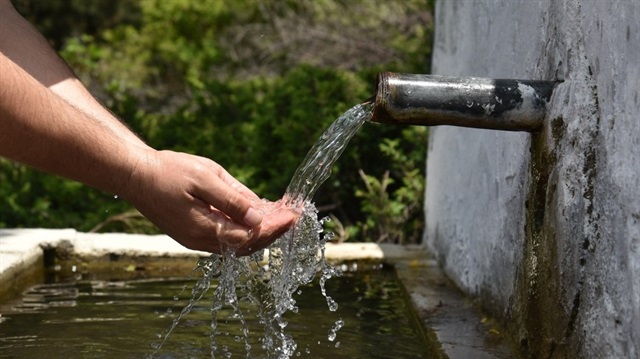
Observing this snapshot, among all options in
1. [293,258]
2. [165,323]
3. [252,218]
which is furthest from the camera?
[165,323]

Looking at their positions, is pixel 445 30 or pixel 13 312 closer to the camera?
pixel 13 312

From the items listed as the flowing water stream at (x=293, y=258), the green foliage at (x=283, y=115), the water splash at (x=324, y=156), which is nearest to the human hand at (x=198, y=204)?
the flowing water stream at (x=293, y=258)

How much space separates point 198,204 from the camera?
2525 mm

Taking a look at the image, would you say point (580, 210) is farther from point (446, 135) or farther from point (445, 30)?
point (445, 30)

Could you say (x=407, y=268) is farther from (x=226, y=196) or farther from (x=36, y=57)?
(x=226, y=196)

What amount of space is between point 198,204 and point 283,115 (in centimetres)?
514

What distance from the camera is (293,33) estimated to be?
1010cm

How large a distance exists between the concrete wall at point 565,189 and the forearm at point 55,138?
1.08 m

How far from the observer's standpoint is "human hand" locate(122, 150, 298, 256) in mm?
2467

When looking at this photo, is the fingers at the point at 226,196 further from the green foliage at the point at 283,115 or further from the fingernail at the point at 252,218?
the green foliage at the point at 283,115

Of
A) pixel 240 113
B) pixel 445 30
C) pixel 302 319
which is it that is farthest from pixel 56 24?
pixel 302 319

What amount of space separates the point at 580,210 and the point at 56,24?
46.8 feet

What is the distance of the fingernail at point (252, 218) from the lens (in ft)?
8.58

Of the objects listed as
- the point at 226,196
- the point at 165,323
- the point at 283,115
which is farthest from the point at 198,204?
the point at 283,115
